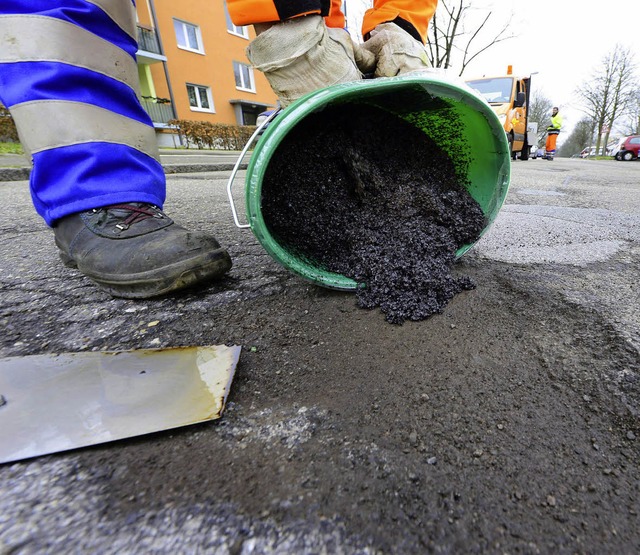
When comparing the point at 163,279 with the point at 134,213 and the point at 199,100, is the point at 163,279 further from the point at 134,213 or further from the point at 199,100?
the point at 199,100

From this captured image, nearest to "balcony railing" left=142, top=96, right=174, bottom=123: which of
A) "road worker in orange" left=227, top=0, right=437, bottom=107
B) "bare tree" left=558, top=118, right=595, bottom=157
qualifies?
"road worker in orange" left=227, top=0, right=437, bottom=107

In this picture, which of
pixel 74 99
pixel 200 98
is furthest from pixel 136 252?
pixel 200 98

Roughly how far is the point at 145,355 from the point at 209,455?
345 millimetres

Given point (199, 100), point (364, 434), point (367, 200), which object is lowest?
point (364, 434)

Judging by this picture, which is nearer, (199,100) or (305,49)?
(305,49)

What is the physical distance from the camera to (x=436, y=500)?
0.53 meters

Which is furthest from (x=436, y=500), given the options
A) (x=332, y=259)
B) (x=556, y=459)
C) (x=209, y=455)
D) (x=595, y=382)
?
(x=332, y=259)

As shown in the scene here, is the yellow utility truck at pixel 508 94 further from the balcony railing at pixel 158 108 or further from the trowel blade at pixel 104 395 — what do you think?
the balcony railing at pixel 158 108

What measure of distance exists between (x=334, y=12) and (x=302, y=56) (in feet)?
1.57

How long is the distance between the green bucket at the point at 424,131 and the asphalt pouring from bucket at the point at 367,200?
4cm

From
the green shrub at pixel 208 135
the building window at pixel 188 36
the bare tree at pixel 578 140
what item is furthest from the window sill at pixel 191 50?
the bare tree at pixel 578 140

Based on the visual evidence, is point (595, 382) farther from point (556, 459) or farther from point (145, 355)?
point (145, 355)

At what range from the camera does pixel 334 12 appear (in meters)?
1.37

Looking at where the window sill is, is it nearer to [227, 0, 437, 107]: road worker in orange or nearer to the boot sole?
[227, 0, 437, 107]: road worker in orange
